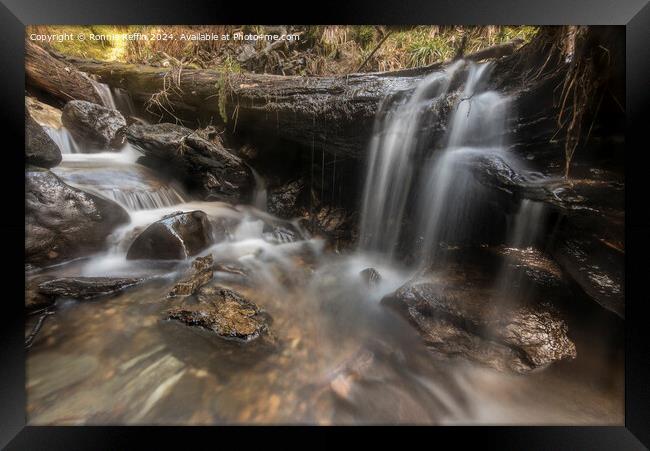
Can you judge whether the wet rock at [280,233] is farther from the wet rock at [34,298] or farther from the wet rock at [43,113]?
the wet rock at [43,113]

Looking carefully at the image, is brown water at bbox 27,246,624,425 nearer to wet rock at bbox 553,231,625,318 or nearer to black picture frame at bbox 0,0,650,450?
black picture frame at bbox 0,0,650,450

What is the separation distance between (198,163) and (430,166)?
5.61 ft

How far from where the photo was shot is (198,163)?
5.25 feet

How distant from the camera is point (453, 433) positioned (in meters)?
1.23

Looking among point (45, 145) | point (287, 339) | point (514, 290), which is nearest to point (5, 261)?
point (45, 145)

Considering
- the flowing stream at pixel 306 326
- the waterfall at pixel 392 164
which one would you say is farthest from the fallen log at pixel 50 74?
the waterfall at pixel 392 164

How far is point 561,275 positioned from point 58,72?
3.38 m

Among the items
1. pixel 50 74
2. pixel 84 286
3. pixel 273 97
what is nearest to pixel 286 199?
pixel 273 97

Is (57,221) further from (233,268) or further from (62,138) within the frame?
(233,268)

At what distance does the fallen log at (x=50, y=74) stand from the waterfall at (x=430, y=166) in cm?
201

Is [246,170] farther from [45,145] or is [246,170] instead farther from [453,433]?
[453,433]

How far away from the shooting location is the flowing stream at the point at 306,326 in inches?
47.9

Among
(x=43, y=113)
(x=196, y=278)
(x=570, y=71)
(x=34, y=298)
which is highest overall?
(x=570, y=71)

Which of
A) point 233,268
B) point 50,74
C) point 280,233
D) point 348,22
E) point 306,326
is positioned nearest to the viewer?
point 348,22
